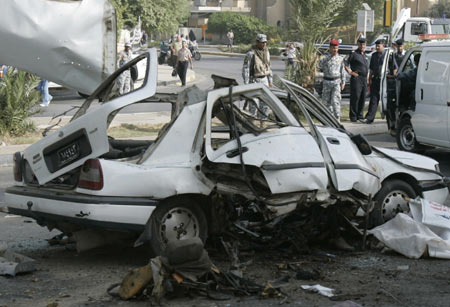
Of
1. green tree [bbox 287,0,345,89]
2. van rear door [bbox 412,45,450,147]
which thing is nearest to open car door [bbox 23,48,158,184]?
van rear door [bbox 412,45,450,147]

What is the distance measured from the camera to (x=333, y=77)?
17.7 metres

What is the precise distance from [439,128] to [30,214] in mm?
7782

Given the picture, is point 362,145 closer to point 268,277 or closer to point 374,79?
point 268,277

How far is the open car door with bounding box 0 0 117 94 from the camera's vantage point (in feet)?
24.9

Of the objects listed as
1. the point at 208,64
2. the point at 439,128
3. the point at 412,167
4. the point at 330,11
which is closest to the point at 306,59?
the point at 330,11

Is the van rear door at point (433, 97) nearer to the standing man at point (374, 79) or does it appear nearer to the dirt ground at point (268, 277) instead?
the standing man at point (374, 79)

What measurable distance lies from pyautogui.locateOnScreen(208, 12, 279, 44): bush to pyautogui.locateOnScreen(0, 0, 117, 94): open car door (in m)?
59.7

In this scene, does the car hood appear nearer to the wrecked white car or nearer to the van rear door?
the wrecked white car

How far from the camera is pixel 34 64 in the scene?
7871mm

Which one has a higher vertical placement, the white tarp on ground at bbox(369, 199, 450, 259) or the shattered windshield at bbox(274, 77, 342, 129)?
the shattered windshield at bbox(274, 77, 342, 129)

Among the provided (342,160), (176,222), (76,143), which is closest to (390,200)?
(342,160)

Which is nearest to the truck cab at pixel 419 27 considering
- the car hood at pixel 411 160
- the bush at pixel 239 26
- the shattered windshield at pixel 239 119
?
the bush at pixel 239 26

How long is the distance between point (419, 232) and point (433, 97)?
6197mm

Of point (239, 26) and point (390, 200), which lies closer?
point (390, 200)
